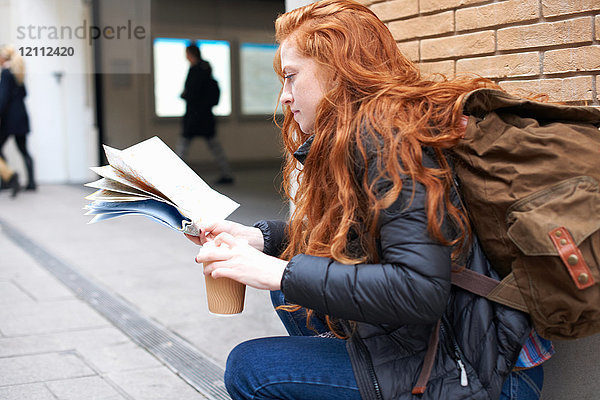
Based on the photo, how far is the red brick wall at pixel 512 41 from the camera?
2.33 m

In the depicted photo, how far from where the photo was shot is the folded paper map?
6.02 feet

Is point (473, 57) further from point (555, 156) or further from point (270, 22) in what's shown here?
point (270, 22)

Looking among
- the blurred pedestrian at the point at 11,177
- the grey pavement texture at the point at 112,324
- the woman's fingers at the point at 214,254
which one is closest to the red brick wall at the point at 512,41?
the grey pavement texture at the point at 112,324

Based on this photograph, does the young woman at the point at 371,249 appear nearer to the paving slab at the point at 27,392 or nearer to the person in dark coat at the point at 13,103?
the paving slab at the point at 27,392

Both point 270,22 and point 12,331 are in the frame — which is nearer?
point 12,331

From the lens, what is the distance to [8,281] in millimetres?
4949

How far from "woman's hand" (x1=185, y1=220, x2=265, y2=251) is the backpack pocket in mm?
796

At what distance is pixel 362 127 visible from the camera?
1.58m

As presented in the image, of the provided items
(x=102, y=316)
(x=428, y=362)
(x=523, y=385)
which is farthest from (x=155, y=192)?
(x=102, y=316)

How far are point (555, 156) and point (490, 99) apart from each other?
0.65ft

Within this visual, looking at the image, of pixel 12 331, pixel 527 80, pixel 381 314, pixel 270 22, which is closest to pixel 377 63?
pixel 381 314

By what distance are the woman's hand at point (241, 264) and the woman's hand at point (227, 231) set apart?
15 cm

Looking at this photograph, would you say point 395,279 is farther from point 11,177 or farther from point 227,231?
point 11,177

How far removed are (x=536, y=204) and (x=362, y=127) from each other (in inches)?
16.3
